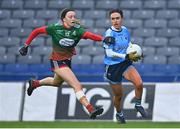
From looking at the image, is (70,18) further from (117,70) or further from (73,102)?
(73,102)

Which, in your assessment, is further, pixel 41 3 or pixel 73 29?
pixel 41 3

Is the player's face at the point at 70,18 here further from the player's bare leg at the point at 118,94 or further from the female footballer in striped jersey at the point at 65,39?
the player's bare leg at the point at 118,94

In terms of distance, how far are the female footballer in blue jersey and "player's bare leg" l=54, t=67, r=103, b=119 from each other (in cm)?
71

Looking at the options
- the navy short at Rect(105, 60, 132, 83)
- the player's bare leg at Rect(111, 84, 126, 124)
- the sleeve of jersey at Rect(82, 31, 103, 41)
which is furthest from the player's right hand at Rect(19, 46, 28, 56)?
the player's bare leg at Rect(111, 84, 126, 124)

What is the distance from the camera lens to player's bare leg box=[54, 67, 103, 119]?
1061cm

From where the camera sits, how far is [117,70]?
11.9 meters

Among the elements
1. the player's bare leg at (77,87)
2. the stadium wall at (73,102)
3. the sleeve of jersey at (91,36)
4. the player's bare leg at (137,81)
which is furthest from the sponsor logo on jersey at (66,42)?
the stadium wall at (73,102)

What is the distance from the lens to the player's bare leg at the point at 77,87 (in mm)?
10609

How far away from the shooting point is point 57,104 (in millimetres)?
14805

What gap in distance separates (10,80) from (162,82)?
3.39 m

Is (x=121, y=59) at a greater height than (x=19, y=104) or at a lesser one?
greater

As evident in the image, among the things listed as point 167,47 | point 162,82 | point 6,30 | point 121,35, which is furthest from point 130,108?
point 6,30

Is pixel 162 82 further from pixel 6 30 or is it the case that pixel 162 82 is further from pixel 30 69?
pixel 6 30

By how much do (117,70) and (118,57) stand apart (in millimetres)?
391
